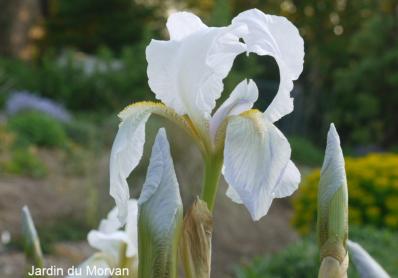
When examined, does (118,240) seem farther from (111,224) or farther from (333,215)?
(333,215)

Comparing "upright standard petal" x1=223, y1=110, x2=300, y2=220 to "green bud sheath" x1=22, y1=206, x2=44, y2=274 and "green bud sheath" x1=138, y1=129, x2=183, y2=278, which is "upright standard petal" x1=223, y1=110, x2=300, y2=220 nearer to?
"green bud sheath" x1=138, y1=129, x2=183, y2=278

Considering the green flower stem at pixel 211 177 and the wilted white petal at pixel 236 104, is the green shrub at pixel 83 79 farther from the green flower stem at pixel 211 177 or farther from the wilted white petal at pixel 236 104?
the green flower stem at pixel 211 177

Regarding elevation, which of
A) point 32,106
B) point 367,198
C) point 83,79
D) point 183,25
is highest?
point 83,79

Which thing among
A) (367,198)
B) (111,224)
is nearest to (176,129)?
(367,198)

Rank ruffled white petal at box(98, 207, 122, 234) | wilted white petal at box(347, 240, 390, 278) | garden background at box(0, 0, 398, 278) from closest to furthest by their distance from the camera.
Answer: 1. wilted white petal at box(347, 240, 390, 278)
2. ruffled white petal at box(98, 207, 122, 234)
3. garden background at box(0, 0, 398, 278)

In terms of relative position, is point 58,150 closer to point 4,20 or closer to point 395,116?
point 4,20

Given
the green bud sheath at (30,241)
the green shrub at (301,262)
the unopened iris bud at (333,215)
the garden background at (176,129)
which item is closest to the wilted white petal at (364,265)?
the unopened iris bud at (333,215)

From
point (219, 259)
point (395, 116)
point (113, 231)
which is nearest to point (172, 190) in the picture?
point (113, 231)

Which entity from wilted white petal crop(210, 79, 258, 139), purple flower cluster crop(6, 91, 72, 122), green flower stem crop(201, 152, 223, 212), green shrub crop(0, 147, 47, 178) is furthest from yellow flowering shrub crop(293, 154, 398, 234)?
purple flower cluster crop(6, 91, 72, 122)
